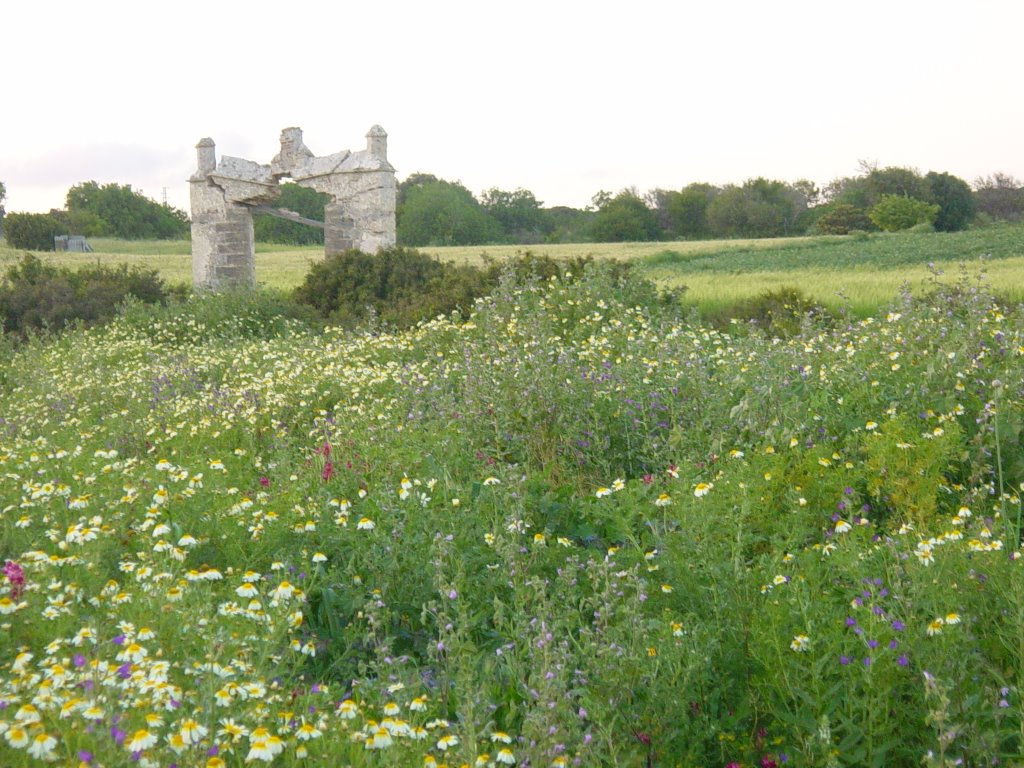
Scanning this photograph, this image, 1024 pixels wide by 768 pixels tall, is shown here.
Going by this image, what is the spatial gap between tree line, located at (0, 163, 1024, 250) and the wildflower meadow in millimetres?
54749

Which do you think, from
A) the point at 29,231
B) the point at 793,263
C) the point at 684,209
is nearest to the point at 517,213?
the point at 684,209

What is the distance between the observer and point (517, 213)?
257ft

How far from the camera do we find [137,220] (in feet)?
227

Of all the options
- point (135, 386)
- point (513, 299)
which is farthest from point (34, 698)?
point (513, 299)

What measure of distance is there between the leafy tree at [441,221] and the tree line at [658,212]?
0.25 feet

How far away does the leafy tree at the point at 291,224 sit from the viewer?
6094 cm

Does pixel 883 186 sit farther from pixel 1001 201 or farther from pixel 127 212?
pixel 127 212

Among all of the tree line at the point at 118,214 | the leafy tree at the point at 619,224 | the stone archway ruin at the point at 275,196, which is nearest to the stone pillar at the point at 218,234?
the stone archway ruin at the point at 275,196

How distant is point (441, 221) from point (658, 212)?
17.1 m

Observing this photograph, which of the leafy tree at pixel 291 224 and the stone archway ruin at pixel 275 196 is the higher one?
the leafy tree at pixel 291 224

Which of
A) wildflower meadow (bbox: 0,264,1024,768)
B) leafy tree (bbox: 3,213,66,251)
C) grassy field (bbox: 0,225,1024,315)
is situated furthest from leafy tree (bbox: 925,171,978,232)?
wildflower meadow (bbox: 0,264,1024,768)

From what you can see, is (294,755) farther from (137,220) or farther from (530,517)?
(137,220)

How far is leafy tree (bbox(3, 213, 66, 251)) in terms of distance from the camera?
50.2 meters

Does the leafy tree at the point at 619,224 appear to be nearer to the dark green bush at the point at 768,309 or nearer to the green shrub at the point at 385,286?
the green shrub at the point at 385,286
